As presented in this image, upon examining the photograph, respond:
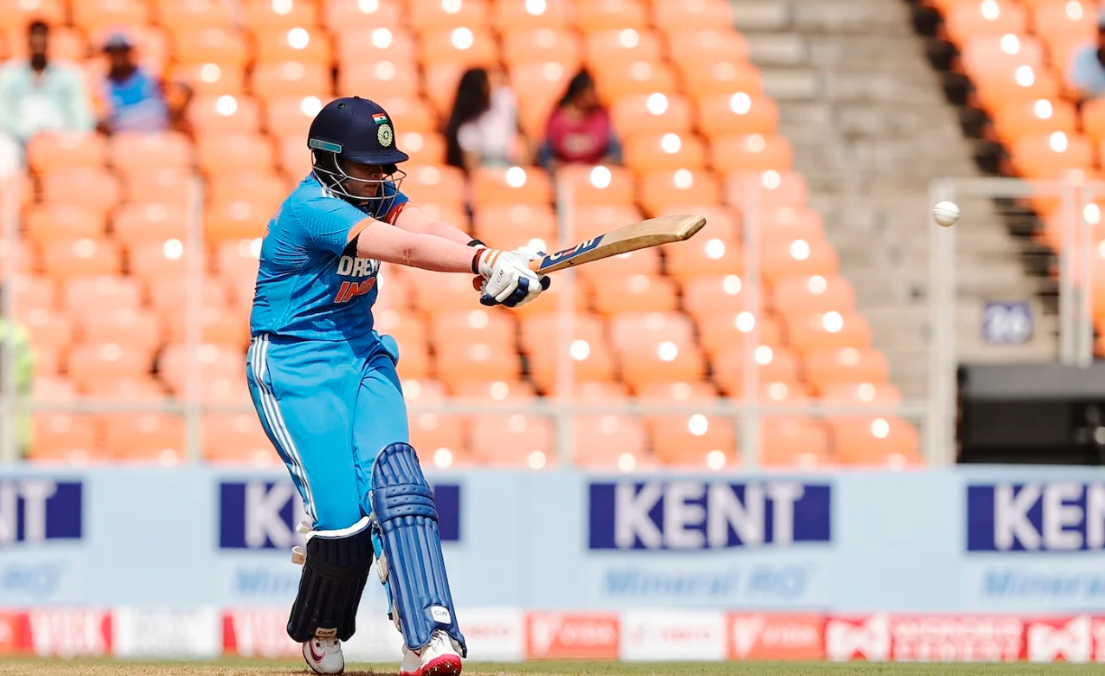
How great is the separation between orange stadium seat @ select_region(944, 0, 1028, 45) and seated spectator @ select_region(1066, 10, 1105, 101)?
0.89m

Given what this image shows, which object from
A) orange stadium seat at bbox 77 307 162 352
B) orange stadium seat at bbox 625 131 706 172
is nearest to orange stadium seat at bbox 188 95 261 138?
orange stadium seat at bbox 77 307 162 352

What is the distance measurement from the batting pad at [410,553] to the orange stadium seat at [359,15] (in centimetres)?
777

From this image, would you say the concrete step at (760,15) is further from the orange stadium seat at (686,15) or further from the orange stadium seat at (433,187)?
the orange stadium seat at (433,187)

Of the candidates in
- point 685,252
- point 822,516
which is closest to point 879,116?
point 685,252

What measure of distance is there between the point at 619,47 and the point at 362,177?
7.38m

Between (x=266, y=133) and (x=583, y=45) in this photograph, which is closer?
(x=266, y=133)

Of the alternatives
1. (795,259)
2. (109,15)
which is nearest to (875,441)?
(795,259)

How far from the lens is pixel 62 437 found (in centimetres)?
976

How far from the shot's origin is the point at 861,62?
13.9 m

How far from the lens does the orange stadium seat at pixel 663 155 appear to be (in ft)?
38.8

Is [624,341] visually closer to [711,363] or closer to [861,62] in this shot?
[711,363]

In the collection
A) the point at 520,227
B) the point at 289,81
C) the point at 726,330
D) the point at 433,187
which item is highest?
the point at 289,81

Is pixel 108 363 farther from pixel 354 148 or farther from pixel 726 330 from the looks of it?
pixel 354 148

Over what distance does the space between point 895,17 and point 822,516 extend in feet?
20.0
